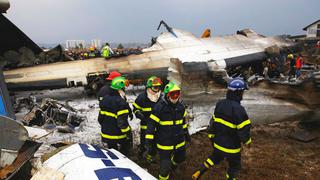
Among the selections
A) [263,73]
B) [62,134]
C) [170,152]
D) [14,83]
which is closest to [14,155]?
[170,152]

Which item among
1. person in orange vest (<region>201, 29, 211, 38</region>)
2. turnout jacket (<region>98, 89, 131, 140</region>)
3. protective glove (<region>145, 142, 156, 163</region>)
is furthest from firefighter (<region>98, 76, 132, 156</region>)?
person in orange vest (<region>201, 29, 211, 38</region>)

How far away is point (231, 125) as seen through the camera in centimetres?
465

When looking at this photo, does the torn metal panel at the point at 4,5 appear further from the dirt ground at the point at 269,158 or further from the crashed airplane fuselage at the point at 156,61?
the dirt ground at the point at 269,158

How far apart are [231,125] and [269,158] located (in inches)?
81.4

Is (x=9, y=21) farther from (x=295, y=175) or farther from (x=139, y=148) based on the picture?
(x=295, y=175)

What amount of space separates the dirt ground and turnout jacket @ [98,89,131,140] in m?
0.97

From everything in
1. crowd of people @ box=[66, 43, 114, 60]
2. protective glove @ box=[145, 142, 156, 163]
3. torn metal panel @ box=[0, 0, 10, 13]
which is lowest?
protective glove @ box=[145, 142, 156, 163]

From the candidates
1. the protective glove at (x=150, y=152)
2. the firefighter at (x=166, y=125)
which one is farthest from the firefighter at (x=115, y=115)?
the firefighter at (x=166, y=125)

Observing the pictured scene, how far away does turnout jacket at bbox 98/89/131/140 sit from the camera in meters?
5.28

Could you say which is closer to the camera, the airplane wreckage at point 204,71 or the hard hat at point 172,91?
the hard hat at point 172,91

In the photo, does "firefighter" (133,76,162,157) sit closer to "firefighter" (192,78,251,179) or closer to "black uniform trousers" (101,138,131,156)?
"black uniform trousers" (101,138,131,156)

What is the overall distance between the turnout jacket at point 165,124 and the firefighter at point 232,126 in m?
0.62

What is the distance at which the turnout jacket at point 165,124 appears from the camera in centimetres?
482

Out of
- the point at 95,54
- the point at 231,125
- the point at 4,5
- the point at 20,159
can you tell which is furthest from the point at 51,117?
the point at 95,54
